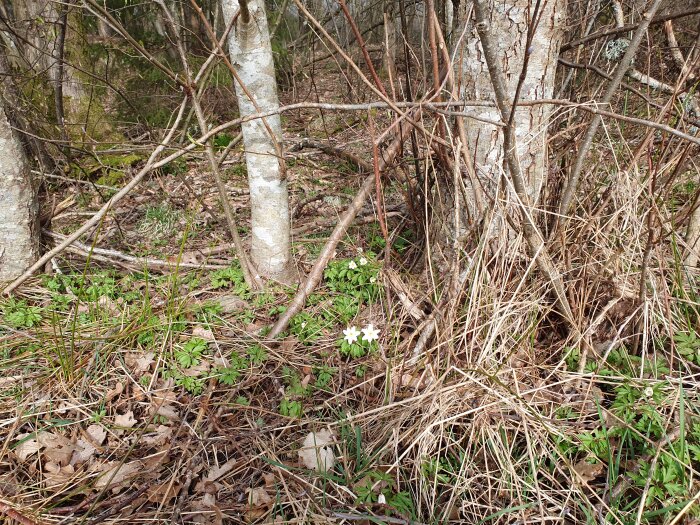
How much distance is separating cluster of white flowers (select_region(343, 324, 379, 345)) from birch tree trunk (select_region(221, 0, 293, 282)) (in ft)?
2.53

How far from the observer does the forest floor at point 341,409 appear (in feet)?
5.81

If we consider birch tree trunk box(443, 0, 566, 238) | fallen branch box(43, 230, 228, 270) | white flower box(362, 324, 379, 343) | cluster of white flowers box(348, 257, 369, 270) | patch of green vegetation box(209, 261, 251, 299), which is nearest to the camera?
birch tree trunk box(443, 0, 566, 238)

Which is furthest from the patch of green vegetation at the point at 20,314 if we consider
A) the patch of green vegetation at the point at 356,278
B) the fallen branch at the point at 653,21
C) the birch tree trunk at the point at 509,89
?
the fallen branch at the point at 653,21

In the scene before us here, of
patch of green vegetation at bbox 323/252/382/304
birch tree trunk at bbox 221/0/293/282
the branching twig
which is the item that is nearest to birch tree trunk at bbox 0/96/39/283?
birch tree trunk at bbox 221/0/293/282

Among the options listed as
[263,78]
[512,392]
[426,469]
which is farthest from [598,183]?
[263,78]

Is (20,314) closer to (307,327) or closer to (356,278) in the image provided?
(307,327)

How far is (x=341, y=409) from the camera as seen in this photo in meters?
2.20

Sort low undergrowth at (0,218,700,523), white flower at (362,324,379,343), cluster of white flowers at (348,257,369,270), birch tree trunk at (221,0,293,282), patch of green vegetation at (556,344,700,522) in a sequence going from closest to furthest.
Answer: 1. patch of green vegetation at (556,344,700,522)
2. low undergrowth at (0,218,700,523)
3. white flower at (362,324,379,343)
4. birch tree trunk at (221,0,293,282)
5. cluster of white flowers at (348,257,369,270)

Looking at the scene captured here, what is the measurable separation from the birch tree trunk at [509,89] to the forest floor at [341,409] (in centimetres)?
Result: 41

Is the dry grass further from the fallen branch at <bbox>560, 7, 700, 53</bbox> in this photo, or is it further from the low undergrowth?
the fallen branch at <bbox>560, 7, 700, 53</bbox>

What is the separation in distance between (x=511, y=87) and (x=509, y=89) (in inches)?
0.5

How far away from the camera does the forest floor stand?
69.7 inches

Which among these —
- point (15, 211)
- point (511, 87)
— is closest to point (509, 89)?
point (511, 87)

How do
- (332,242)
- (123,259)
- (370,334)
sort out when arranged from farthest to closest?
1. (123,259)
2. (332,242)
3. (370,334)
